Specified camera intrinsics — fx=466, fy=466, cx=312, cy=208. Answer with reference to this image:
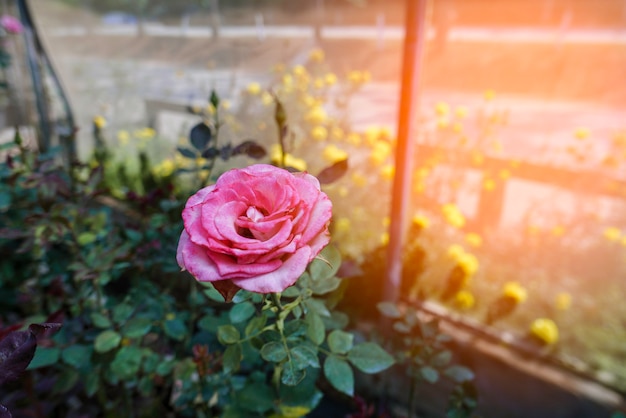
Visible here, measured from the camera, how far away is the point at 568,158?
61.7 inches

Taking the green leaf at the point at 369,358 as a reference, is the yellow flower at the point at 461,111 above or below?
above

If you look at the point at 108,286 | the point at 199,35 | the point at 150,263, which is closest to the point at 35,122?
the point at 199,35

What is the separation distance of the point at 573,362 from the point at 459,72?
3.13 ft

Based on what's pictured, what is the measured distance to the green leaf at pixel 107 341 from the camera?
3.01ft

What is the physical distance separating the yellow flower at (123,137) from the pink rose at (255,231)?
7.48ft

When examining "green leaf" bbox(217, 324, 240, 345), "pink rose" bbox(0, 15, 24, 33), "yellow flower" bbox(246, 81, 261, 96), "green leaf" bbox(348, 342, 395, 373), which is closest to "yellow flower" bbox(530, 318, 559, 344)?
"green leaf" bbox(348, 342, 395, 373)

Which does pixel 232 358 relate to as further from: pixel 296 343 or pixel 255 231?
pixel 255 231

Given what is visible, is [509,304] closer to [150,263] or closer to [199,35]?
[150,263]

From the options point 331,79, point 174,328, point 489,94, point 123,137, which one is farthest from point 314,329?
point 123,137

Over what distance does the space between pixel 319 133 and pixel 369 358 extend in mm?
1217

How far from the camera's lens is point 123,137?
2.62 meters

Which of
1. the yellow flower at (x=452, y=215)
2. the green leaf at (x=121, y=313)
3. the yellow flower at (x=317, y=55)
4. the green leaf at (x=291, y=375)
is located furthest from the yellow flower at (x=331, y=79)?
the green leaf at (x=291, y=375)

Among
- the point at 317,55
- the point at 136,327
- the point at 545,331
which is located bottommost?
the point at 545,331

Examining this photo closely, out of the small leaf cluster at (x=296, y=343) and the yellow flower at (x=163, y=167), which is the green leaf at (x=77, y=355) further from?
→ the yellow flower at (x=163, y=167)
